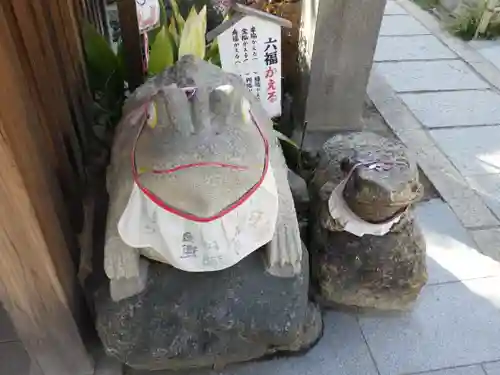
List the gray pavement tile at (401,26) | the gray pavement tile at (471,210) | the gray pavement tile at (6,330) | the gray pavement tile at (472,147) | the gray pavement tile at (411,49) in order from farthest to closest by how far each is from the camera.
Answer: the gray pavement tile at (401,26) → the gray pavement tile at (411,49) → the gray pavement tile at (472,147) → the gray pavement tile at (471,210) → the gray pavement tile at (6,330)

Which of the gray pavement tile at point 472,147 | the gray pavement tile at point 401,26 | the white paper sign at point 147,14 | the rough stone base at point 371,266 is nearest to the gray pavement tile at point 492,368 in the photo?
the rough stone base at point 371,266

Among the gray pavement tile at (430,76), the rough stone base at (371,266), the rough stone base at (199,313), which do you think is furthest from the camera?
the gray pavement tile at (430,76)

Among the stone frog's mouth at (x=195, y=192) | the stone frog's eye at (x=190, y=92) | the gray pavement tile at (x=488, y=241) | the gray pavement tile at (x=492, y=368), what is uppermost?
the stone frog's eye at (x=190, y=92)

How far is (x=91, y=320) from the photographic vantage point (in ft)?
5.62

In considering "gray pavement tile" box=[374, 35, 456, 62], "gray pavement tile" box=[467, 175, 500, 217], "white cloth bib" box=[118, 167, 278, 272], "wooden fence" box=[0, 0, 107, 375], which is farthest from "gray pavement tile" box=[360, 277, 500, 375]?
"gray pavement tile" box=[374, 35, 456, 62]

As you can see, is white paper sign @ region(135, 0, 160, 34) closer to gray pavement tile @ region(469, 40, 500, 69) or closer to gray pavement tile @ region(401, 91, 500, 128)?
gray pavement tile @ region(401, 91, 500, 128)

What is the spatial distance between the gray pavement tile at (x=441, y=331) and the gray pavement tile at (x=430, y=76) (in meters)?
1.44

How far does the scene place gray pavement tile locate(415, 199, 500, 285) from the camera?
2.02 meters

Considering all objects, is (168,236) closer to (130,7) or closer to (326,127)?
(130,7)

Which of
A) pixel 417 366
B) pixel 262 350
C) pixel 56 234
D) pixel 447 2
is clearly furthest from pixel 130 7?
pixel 447 2

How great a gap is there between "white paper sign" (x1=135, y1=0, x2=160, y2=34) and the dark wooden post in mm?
18

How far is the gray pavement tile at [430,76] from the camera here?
307 centimetres

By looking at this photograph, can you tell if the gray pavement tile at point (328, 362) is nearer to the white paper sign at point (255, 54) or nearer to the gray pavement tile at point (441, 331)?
the gray pavement tile at point (441, 331)

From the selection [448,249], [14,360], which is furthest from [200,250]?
[448,249]
